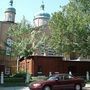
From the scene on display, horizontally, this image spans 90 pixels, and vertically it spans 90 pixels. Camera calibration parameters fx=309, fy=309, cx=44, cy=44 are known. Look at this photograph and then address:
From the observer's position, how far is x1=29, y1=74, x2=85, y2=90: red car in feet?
87.2

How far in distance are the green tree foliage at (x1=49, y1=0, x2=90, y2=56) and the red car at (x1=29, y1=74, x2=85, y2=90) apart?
15421 millimetres

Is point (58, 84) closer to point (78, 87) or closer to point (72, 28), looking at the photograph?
point (78, 87)

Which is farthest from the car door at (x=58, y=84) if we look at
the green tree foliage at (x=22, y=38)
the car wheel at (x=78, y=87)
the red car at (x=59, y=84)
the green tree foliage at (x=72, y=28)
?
the green tree foliage at (x=22, y=38)

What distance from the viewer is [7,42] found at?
66.2 meters

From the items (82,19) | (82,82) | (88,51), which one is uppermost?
(82,19)

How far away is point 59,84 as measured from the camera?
2717 cm

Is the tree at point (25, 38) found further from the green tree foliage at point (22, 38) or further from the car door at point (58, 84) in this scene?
the car door at point (58, 84)

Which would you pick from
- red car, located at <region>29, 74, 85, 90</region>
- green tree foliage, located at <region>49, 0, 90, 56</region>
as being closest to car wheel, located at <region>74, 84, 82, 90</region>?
red car, located at <region>29, 74, 85, 90</region>

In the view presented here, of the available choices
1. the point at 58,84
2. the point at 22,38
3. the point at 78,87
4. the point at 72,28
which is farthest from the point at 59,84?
the point at 22,38

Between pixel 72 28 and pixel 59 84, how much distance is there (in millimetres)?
16677

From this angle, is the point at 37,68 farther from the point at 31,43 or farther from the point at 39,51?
the point at 39,51

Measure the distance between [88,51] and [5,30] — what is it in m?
26.9

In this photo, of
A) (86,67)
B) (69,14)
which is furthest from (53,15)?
(86,67)

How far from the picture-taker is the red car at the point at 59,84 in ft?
87.2
